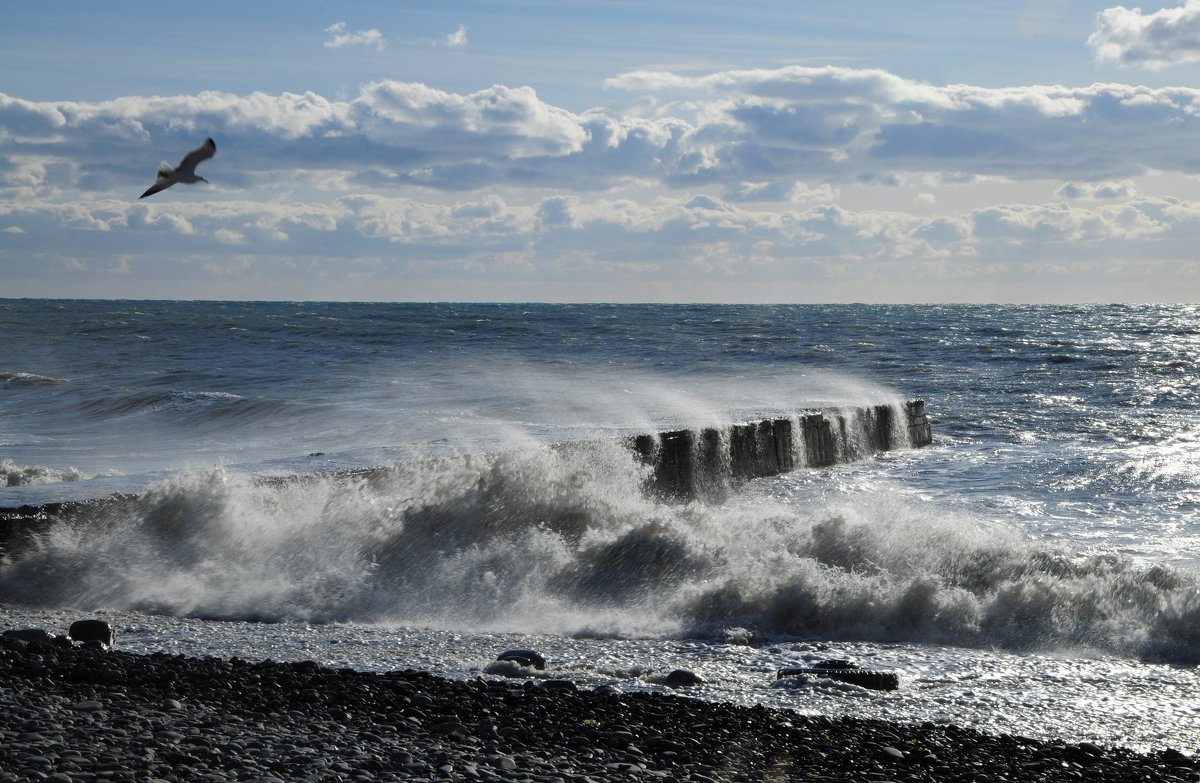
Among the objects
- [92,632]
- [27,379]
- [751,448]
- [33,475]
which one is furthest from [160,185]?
[27,379]

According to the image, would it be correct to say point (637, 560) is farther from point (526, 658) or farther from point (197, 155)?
point (197, 155)

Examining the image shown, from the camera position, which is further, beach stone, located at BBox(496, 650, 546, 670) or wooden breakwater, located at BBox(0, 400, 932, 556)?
wooden breakwater, located at BBox(0, 400, 932, 556)

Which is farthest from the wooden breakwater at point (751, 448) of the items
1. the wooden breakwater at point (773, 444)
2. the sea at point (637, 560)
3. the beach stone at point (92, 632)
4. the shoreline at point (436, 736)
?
the shoreline at point (436, 736)

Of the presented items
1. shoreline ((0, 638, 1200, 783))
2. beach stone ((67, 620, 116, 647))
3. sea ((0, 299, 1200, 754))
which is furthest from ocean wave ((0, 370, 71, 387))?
shoreline ((0, 638, 1200, 783))

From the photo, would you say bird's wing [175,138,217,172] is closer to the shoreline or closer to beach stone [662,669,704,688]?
the shoreline

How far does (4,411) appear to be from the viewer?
66.0 feet

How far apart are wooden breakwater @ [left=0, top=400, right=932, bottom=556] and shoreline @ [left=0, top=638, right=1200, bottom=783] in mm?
3984

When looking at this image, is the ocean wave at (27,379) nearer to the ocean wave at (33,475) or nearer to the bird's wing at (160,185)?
the ocean wave at (33,475)

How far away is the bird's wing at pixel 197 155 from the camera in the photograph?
7074 mm

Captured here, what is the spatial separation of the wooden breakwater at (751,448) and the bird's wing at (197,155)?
3.39 m

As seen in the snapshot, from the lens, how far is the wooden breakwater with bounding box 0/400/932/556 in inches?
496

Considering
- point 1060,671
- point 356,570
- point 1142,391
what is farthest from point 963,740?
point 1142,391

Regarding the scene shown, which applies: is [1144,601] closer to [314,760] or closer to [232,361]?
[314,760]

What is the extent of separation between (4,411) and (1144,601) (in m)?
18.4
